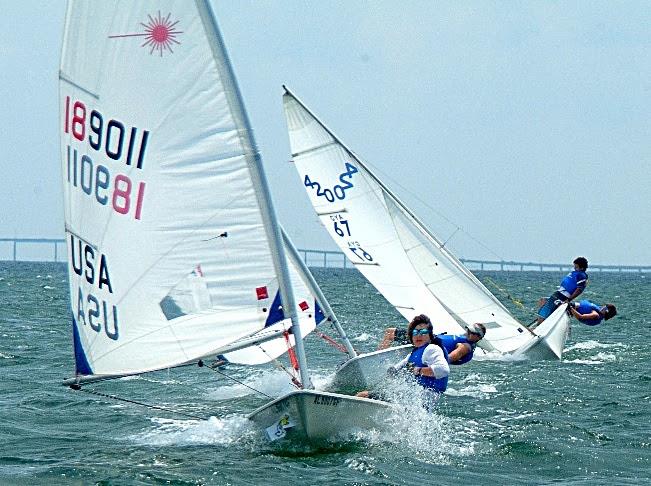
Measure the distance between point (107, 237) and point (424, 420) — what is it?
369 centimetres

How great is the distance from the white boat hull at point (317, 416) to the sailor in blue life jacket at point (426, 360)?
50cm

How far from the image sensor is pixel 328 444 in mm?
10875

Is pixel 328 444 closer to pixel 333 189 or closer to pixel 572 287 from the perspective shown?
pixel 333 189

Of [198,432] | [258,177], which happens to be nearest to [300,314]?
[198,432]

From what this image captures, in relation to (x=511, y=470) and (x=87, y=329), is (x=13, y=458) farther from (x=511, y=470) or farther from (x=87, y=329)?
(x=511, y=470)

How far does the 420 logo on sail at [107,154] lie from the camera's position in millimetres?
10445

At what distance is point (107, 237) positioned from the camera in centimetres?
1062

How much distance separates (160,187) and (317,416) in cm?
259

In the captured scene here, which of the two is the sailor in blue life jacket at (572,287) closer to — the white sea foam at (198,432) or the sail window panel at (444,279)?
the sail window panel at (444,279)

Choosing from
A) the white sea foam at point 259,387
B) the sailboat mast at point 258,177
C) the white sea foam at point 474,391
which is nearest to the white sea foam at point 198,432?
the sailboat mast at point 258,177

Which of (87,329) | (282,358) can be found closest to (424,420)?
(87,329)

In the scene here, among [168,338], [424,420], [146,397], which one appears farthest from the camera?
[146,397]

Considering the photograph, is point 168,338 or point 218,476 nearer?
point 218,476

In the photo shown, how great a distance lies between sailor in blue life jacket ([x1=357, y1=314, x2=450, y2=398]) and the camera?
11586 mm
